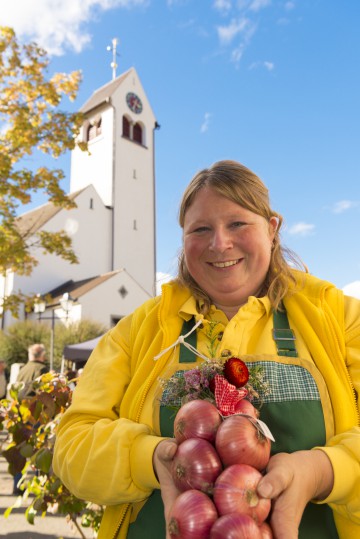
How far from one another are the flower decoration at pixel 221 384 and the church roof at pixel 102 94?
43.0 metres

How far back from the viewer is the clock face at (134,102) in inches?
1704

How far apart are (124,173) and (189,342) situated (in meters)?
40.1

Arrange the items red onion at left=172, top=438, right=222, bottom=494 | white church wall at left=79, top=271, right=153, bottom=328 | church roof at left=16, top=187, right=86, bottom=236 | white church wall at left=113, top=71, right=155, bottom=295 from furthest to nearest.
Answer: white church wall at left=113, top=71, right=155, bottom=295 → church roof at left=16, top=187, right=86, bottom=236 → white church wall at left=79, top=271, right=153, bottom=328 → red onion at left=172, top=438, right=222, bottom=494

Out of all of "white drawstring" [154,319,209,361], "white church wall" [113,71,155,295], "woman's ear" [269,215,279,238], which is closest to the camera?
"white drawstring" [154,319,209,361]

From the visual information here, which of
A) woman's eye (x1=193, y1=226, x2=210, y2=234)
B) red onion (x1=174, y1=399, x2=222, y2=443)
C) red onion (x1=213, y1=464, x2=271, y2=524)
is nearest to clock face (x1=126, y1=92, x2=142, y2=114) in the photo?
woman's eye (x1=193, y1=226, x2=210, y2=234)

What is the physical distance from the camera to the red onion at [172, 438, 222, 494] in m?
1.22

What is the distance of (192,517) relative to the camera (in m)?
1.16

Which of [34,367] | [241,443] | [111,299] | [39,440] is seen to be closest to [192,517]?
[241,443]

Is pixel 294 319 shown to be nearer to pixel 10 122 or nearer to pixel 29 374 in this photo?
pixel 29 374

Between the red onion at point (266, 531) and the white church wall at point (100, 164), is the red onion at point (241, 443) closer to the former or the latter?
the red onion at point (266, 531)

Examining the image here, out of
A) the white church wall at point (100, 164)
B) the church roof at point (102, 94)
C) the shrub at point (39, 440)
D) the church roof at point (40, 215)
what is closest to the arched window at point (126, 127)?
the white church wall at point (100, 164)

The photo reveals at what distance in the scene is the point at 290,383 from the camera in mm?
1690

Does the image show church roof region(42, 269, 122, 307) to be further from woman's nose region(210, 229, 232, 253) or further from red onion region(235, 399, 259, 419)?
red onion region(235, 399, 259, 419)

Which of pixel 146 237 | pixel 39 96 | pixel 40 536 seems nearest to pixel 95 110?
pixel 146 237
